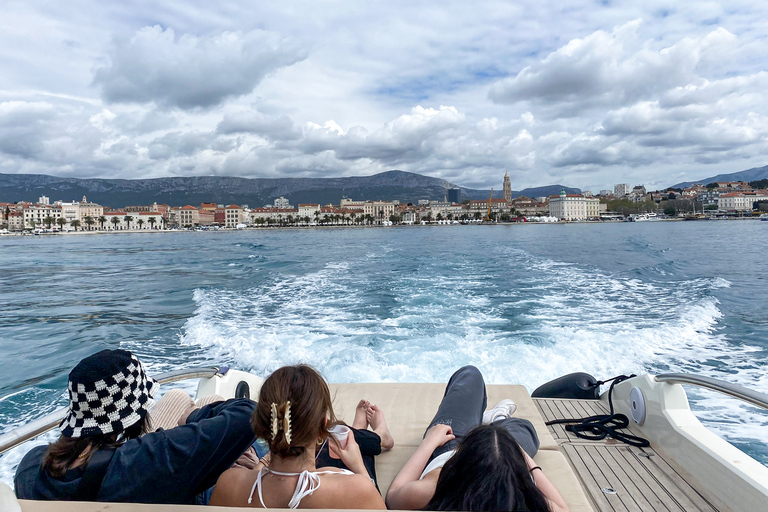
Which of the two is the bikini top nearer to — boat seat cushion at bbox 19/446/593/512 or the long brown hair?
boat seat cushion at bbox 19/446/593/512

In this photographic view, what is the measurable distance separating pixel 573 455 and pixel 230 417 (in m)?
2.06

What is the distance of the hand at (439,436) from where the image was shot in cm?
192

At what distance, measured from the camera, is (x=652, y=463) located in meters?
2.64

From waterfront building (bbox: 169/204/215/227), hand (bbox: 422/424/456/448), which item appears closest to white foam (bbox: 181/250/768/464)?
hand (bbox: 422/424/456/448)

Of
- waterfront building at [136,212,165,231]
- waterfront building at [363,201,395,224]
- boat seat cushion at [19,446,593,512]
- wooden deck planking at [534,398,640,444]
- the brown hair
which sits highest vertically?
waterfront building at [363,201,395,224]

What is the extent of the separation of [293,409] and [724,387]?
2150mm

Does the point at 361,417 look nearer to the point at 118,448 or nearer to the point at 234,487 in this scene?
the point at 234,487

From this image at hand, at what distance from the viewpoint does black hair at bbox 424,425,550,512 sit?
49.4 inches

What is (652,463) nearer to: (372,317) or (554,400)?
(554,400)

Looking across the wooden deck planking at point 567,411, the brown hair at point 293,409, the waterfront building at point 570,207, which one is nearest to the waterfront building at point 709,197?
the waterfront building at point 570,207

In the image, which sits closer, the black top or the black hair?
the black hair

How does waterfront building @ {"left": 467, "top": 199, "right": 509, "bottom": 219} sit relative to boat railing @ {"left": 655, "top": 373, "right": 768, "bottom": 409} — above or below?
above

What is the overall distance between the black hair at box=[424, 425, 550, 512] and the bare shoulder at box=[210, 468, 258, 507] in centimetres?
60

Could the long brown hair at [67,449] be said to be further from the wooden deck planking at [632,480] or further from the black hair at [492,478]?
the wooden deck planking at [632,480]
